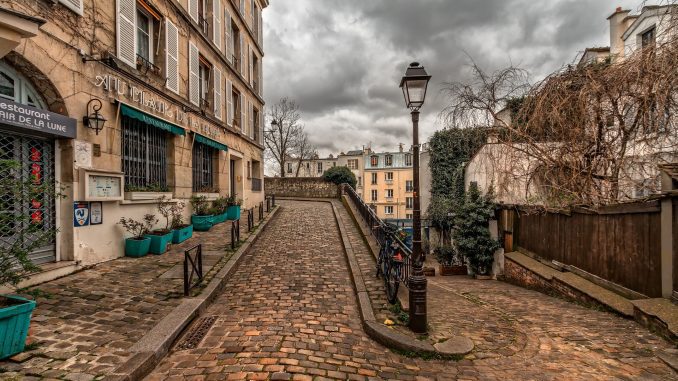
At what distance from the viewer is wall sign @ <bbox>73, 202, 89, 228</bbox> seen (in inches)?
230

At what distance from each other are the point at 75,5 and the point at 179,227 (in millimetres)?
5458

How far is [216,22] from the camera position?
1214 centimetres

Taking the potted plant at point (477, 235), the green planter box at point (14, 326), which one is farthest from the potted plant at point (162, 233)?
the potted plant at point (477, 235)

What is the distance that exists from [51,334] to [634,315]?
303 inches

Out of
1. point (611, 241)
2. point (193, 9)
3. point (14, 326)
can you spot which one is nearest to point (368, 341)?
point (14, 326)

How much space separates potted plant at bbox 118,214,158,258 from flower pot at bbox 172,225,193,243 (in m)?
0.96

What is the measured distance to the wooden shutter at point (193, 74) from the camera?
10141 millimetres

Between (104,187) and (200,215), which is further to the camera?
(200,215)

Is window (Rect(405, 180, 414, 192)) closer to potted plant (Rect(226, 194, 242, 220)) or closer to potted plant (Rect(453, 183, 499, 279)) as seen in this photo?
potted plant (Rect(453, 183, 499, 279))

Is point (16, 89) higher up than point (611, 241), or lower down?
higher up

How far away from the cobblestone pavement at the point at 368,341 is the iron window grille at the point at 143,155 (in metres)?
4.00

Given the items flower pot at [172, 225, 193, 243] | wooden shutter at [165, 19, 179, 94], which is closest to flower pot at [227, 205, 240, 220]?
flower pot at [172, 225, 193, 243]

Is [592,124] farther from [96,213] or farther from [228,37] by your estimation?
[228,37]

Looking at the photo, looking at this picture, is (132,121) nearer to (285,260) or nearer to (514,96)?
(285,260)
